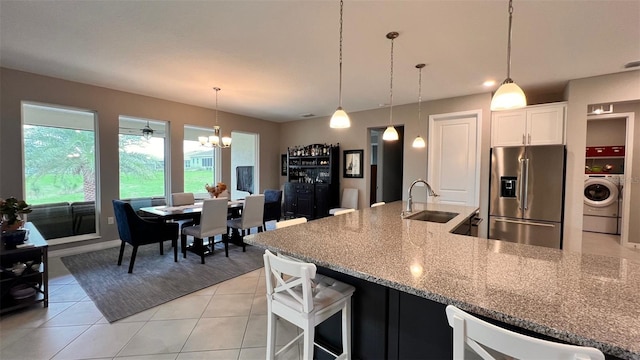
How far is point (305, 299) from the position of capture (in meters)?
1.29

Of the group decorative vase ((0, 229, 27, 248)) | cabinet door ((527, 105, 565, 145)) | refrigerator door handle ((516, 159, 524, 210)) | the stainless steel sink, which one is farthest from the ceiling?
decorative vase ((0, 229, 27, 248))

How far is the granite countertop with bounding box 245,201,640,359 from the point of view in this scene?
81 cm

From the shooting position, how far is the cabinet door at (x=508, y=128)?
3998 mm

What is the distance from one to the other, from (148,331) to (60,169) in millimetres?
3453

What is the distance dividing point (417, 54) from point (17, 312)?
181 inches

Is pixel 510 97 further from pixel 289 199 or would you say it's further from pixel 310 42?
pixel 289 199

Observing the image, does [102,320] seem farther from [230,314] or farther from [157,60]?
[157,60]

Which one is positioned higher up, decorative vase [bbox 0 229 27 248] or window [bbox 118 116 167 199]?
window [bbox 118 116 167 199]

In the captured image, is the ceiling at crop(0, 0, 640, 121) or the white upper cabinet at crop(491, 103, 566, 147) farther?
the white upper cabinet at crop(491, 103, 566, 147)

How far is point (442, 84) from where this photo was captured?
389cm

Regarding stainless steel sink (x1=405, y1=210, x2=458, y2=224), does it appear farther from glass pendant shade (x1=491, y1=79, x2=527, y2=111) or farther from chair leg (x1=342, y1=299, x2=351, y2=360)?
chair leg (x1=342, y1=299, x2=351, y2=360)

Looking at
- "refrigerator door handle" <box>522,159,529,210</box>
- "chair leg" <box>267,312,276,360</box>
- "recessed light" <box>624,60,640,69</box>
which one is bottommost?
"chair leg" <box>267,312,276,360</box>

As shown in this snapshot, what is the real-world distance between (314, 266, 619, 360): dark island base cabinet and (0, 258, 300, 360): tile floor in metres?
0.59

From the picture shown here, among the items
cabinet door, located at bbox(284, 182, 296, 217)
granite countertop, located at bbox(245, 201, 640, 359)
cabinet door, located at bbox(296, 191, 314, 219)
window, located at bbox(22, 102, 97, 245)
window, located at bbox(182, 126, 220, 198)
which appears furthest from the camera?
cabinet door, located at bbox(284, 182, 296, 217)
